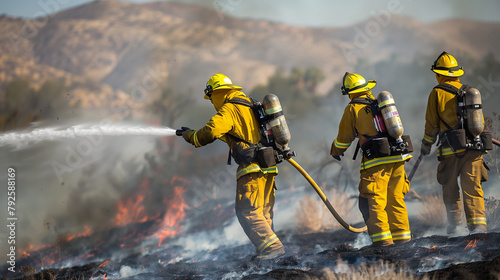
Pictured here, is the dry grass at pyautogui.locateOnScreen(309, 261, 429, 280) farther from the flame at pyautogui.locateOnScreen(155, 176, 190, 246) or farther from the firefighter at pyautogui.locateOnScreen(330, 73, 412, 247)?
the flame at pyautogui.locateOnScreen(155, 176, 190, 246)

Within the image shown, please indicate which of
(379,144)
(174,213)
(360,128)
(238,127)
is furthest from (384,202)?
(174,213)

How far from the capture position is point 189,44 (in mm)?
12477

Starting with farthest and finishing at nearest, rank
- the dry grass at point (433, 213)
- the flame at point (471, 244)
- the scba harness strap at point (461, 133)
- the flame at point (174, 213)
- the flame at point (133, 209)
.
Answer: the flame at point (133, 209)
the flame at point (174, 213)
the dry grass at point (433, 213)
the scba harness strap at point (461, 133)
the flame at point (471, 244)

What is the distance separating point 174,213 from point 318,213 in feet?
9.40

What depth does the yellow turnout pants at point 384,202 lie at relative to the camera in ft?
22.8

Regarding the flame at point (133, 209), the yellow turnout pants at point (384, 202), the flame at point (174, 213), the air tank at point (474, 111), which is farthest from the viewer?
the flame at point (133, 209)

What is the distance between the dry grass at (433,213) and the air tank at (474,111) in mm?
2358

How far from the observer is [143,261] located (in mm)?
8914

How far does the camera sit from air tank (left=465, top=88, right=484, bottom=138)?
7.16m

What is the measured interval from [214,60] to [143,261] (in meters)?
5.41

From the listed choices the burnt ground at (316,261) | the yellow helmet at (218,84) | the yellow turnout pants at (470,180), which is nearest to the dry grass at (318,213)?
the burnt ground at (316,261)

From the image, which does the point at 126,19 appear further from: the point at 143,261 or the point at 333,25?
the point at 143,261

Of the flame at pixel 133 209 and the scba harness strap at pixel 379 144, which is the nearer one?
the scba harness strap at pixel 379 144

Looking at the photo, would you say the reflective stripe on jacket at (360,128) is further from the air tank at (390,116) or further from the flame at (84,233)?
the flame at (84,233)
